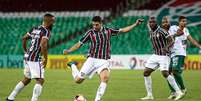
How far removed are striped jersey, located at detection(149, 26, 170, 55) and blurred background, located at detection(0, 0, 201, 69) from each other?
19622 mm

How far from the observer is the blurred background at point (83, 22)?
3769 centimetres

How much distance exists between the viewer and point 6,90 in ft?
60.4

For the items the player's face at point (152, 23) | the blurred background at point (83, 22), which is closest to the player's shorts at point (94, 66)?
the player's face at point (152, 23)

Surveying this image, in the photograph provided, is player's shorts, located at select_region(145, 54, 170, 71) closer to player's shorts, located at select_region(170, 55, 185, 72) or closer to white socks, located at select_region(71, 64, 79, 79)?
player's shorts, located at select_region(170, 55, 185, 72)

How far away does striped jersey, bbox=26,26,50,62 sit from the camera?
13039 millimetres

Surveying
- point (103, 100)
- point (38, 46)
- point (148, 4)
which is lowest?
point (103, 100)

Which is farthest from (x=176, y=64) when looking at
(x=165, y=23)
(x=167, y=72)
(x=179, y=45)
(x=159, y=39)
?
(x=165, y=23)

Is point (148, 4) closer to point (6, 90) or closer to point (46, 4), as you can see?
point (46, 4)

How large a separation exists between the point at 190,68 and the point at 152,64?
19.3 meters

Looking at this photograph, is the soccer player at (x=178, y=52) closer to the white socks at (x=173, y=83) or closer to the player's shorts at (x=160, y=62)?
the white socks at (x=173, y=83)

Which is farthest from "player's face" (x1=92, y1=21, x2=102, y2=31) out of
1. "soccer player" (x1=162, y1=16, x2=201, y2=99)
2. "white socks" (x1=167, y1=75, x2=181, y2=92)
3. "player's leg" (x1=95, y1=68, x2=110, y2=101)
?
"soccer player" (x1=162, y1=16, x2=201, y2=99)

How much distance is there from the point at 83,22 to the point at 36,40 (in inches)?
1184

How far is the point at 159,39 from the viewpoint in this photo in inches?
624

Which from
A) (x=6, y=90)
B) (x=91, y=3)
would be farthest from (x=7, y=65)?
(x=6, y=90)
